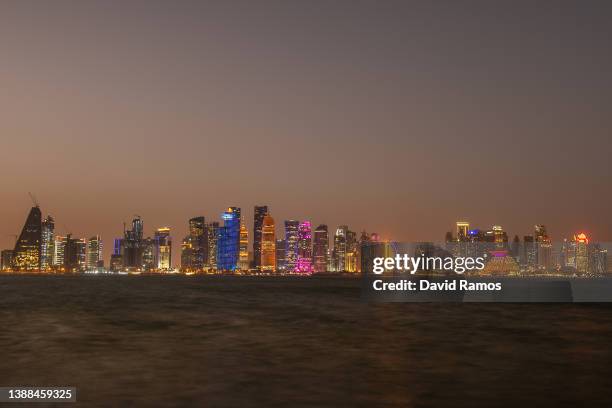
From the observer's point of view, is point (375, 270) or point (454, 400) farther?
point (375, 270)

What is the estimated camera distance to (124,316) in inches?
2346

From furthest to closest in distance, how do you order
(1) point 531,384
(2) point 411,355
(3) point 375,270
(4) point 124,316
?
(4) point 124,316
(3) point 375,270
(2) point 411,355
(1) point 531,384

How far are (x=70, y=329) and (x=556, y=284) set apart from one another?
71255mm

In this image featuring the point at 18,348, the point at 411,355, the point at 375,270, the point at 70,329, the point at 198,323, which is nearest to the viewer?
the point at 411,355

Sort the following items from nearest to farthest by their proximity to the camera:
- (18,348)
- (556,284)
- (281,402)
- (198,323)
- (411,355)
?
(281,402)
(411,355)
(18,348)
(198,323)
(556,284)

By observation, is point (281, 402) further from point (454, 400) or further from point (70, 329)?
point (70, 329)

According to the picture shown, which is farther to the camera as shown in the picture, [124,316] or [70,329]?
[124,316]

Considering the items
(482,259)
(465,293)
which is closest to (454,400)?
(482,259)

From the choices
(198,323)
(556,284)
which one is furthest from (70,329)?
(556,284)

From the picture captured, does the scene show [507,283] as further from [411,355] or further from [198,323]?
[411,355]

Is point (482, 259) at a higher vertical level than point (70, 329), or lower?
higher

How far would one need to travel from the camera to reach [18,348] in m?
34.2

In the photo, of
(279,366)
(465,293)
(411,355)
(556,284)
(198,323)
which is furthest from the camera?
(556,284)

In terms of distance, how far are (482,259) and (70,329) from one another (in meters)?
34.3
